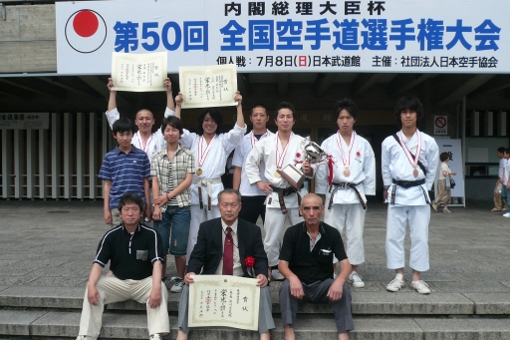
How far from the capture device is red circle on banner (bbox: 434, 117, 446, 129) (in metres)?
12.0

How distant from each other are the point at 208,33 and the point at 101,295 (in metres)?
5.54

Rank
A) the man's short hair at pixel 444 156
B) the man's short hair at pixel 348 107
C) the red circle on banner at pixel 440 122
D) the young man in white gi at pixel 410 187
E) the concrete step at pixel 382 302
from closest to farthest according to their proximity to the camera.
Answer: the concrete step at pixel 382 302 < the young man in white gi at pixel 410 187 < the man's short hair at pixel 348 107 < the man's short hair at pixel 444 156 < the red circle on banner at pixel 440 122

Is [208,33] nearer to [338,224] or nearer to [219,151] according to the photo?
[219,151]

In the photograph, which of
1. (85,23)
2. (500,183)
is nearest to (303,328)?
(85,23)

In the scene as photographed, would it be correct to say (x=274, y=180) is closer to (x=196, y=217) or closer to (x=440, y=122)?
(x=196, y=217)

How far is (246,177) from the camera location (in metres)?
4.47

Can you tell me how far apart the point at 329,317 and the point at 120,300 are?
1.84 metres

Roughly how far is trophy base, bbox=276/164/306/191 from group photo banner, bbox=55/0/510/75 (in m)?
4.19

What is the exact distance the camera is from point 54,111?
42.3 ft

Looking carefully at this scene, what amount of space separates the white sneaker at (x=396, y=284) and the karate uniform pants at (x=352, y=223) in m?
0.34

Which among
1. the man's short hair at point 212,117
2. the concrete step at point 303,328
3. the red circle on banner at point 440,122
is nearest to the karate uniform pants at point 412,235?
the concrete step at point 303,328

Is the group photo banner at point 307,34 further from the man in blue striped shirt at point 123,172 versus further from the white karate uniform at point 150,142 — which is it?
the man in blue striped shirt at point 123,172

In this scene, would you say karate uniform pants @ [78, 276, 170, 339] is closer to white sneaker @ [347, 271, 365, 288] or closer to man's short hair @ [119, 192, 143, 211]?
man's short hair @ [119, 192, 143, 211]

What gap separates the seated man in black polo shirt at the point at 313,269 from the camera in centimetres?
353
